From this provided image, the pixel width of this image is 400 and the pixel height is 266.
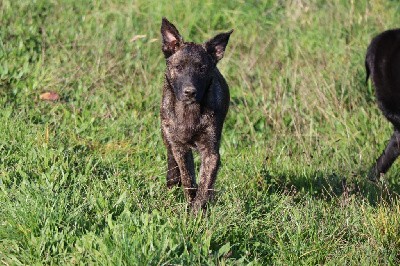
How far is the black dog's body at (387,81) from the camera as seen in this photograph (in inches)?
295

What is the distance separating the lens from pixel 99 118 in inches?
311

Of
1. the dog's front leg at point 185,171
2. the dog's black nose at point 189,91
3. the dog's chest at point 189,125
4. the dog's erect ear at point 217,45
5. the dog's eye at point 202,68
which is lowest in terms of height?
the dog's front leg at point 185,171

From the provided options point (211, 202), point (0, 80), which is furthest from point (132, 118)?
point (211, 202)

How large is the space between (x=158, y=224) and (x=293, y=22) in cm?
560

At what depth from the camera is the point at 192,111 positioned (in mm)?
6184

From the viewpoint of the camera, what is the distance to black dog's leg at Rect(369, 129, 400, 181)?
7.71 meters

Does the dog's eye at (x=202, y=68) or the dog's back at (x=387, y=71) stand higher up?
the dog's eye at (x=202, y=68)

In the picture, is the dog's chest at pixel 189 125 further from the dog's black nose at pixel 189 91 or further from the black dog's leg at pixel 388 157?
the black dog's leg at pixel 388 157

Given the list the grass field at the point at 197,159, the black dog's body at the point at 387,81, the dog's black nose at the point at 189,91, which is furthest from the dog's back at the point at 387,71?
the dog's black nose at the point at 189,91

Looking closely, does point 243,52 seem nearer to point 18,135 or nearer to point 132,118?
point 132,118

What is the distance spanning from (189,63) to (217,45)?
0.35 meters

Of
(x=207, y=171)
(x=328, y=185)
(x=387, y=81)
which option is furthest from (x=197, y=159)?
(x=387, y=81)

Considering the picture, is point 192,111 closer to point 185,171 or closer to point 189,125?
point 189,125

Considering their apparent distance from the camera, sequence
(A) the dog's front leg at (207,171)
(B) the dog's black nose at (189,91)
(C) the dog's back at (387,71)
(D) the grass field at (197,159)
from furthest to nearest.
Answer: (C) the dog's back at (387,71)
(A) the dog's front leg at (207,171)
(B) the dog's black nose at (189,91)
(D) the grass field at (197,159)
